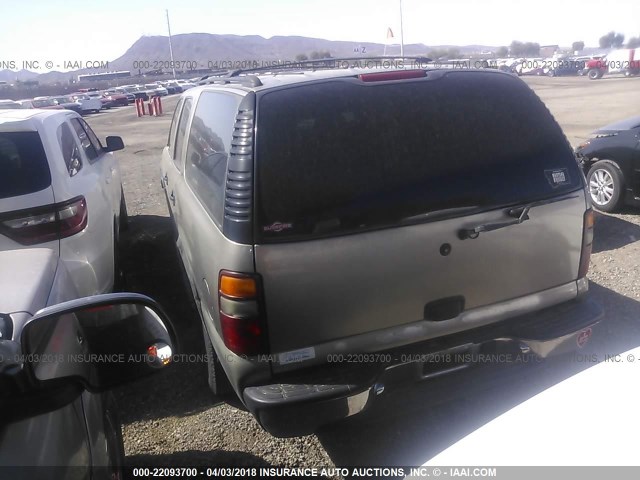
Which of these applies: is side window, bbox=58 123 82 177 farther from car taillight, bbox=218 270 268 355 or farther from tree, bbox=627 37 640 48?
tree, bbox=627 37 640 48

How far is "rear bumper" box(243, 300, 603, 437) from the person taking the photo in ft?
7.97

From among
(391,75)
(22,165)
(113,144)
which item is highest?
(391,75)

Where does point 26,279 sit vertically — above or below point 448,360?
above

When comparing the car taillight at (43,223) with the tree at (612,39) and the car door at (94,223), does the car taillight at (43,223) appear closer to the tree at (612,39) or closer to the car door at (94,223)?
the car door at (94,223)

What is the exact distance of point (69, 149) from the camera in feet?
15.3

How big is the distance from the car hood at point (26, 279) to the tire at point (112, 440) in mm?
582

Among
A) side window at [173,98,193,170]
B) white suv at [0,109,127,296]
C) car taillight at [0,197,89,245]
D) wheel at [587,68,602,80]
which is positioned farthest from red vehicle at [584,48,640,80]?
car taillight at [0,197,89,245]

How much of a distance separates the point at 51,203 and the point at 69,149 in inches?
45.7

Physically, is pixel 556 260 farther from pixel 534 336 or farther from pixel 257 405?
pixel 257 405

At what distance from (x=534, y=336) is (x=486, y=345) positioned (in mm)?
261

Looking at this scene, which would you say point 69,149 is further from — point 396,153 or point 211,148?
point 396,153

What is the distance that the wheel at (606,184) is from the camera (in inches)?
260

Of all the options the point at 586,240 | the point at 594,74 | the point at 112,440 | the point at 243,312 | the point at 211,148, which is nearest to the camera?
the point at 112,440

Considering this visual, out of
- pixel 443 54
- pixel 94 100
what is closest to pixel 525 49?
pixel 94 100
